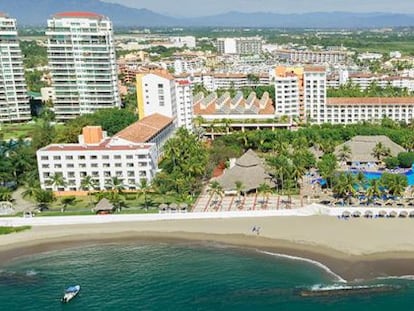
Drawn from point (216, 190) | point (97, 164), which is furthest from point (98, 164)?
point (216, 190)

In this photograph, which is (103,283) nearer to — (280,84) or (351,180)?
(351,180)

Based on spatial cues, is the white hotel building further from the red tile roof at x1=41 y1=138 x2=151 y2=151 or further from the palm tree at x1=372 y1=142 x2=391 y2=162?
the red tile roof at x1=41 y1=138 x2=151 y2=151

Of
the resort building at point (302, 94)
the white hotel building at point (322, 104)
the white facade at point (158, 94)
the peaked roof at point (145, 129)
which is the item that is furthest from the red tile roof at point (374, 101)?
the peaked roof at point (145, 129)

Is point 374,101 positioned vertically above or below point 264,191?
above

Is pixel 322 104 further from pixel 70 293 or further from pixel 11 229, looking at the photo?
pixel 70 293

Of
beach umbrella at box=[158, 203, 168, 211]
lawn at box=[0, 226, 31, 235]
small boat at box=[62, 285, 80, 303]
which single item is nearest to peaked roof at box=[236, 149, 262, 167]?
beach umbrella at box=[158, 203, 168, 211]

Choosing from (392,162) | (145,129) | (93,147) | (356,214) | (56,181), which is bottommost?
(356,214)

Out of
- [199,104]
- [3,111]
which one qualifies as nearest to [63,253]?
[199,104]
